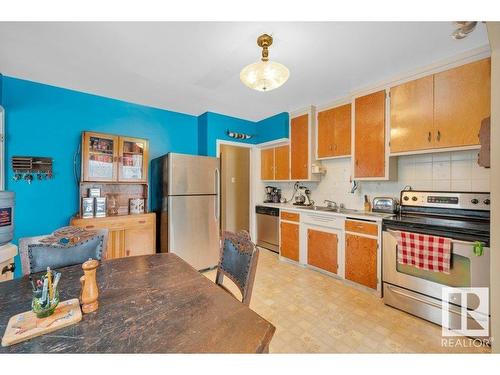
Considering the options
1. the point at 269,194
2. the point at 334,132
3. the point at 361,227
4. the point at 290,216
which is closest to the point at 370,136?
the point at 334,132

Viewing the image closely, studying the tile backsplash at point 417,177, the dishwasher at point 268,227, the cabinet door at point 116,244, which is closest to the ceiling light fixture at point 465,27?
the tile backsplash at point 417,177

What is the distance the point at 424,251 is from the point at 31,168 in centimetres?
422

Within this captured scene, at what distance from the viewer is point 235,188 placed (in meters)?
4.30

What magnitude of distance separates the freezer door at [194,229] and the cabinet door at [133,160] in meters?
0.65

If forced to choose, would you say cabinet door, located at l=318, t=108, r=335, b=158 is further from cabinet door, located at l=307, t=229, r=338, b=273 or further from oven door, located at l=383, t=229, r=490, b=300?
oven door, located at l=383, t=229, r=490, b=300

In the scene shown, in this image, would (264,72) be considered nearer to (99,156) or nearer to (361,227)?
(361,227)

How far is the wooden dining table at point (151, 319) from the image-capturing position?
666 millimetres

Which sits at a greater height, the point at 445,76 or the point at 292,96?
the point at 292,96

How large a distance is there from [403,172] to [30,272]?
11.6 ft

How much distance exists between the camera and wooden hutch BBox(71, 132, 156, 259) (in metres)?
2.59
